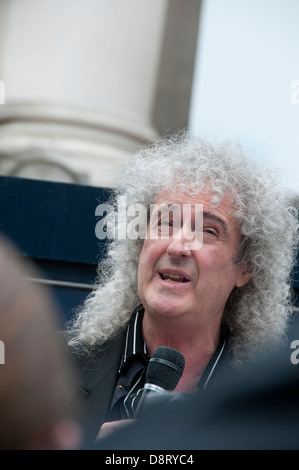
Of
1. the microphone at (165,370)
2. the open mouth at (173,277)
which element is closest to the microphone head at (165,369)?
the microphone at (165,370)

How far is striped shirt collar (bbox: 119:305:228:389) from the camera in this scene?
7.91 ft

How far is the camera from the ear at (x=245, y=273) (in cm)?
272

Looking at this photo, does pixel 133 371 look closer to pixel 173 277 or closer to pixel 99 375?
pixel 99 375

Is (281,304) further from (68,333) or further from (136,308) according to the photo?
(68,333)

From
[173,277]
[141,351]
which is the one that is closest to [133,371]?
[141,351]

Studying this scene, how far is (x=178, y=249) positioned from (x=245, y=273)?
1.33 ft

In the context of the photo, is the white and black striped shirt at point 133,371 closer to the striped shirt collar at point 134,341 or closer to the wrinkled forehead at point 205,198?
the striped shirt collar at point 134,341

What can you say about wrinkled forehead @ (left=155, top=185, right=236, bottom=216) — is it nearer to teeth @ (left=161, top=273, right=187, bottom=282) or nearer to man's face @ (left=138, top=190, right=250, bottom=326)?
man's face @ (left=138, top=190, right=250, bottom=326)

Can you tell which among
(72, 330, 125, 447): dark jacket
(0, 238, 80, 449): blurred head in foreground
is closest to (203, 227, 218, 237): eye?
(72, 330, 125, 447): dark jacket

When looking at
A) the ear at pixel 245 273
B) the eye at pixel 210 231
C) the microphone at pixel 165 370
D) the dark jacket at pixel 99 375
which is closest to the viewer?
the microphone at pixel 165 370

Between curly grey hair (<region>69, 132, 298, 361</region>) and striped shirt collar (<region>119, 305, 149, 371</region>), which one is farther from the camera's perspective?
curly grey hair (<region>69, 132, 298, 361</region>)

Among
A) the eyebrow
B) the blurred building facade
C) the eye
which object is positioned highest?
the blurred building facade

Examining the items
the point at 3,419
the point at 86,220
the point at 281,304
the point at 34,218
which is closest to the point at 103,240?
the point at 86,220

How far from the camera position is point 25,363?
0.76 metres
